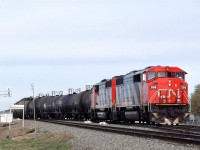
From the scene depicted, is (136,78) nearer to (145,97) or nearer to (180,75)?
(145,97)

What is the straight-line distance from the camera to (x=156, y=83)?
107 ft

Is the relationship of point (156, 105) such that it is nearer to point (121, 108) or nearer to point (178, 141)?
point (121, 108)

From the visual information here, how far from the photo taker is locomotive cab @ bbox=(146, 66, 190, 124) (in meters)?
31.7

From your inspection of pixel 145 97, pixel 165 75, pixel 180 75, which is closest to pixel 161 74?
pixel 165 75

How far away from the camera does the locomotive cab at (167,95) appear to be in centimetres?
3167

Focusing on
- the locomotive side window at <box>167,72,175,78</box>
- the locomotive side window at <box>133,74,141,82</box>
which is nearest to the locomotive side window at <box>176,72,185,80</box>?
the locomotive side window at <box>167,72,175,78</box>

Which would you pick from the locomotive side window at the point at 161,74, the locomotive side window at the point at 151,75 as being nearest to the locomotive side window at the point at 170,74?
the locomotive side window at the point at 161,74

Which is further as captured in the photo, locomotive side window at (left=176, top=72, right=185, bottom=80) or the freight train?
locomotive side window at (left=176, top=72, right=185, bottom=80)

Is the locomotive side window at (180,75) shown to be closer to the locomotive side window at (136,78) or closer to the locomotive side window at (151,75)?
the locomotive side window at (151,75)

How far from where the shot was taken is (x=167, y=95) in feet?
107

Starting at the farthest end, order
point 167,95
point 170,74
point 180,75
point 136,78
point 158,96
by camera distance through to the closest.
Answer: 1. point 136,78
2. point 180,75
3. point 170,74
4. point 167,95
5. point 158,96

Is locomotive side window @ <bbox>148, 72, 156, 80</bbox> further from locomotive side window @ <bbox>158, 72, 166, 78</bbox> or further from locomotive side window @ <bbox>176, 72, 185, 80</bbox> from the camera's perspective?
locomotive side window @ <bbox>176, 72, 185, 80</bbox>

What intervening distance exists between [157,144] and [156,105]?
1343cm

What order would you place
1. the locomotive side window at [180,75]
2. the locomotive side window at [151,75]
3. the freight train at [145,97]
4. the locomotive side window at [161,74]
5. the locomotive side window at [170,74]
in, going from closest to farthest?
1. the freight train at [145,97]
2. the locomotive side window at [151,75]
3. the locomotive side window at [161,74]
4. the locomotive side window at [170,74]
5. the locomotive side window at [180,75]
